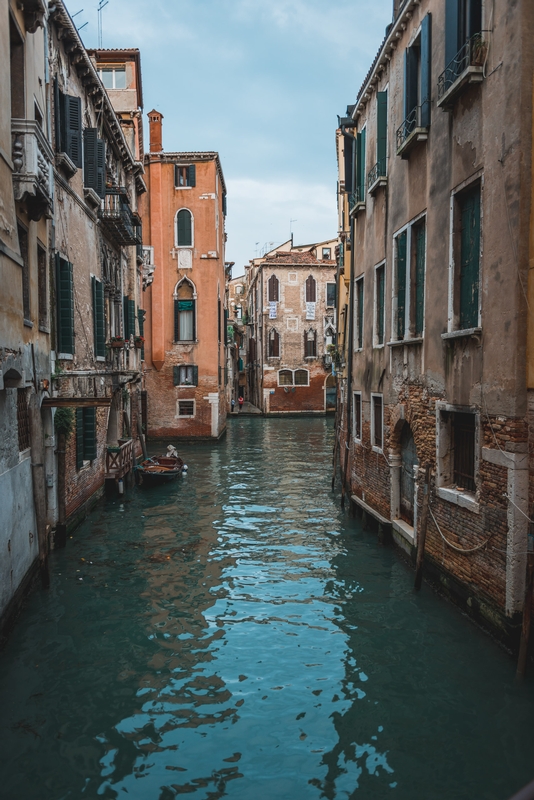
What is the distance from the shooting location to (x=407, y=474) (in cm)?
1000

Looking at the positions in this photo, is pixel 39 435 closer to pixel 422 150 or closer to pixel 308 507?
pixel 422 150

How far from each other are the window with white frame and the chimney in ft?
63.8

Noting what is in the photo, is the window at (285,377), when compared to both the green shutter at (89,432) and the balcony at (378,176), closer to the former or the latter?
the green shutter at (89,432)

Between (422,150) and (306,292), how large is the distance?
31.6m

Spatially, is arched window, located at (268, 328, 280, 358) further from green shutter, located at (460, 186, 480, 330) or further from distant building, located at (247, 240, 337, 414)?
green shutter, located at (460, 186, 480, 330)

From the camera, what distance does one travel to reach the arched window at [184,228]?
2634 centimetres

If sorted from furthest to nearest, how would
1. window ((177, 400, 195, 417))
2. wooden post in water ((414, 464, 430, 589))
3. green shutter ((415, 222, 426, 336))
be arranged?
window ((177, 400, 195, 417)), green shutter ((415, 222, 426, 336)), wooden post in water ((414, 464, 430, 589))

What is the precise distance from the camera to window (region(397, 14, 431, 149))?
837cm

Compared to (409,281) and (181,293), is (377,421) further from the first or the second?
(181,293)

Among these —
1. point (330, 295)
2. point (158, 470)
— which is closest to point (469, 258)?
point (158, 470)

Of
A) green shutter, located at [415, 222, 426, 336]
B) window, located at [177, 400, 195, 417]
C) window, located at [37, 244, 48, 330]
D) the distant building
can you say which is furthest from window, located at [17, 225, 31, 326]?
the distant building

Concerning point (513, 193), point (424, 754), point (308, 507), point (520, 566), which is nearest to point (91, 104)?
point (308, 507)

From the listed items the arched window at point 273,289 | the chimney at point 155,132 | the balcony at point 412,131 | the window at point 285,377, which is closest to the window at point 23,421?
the balcony at point 412,131

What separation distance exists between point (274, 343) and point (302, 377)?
276 cm
